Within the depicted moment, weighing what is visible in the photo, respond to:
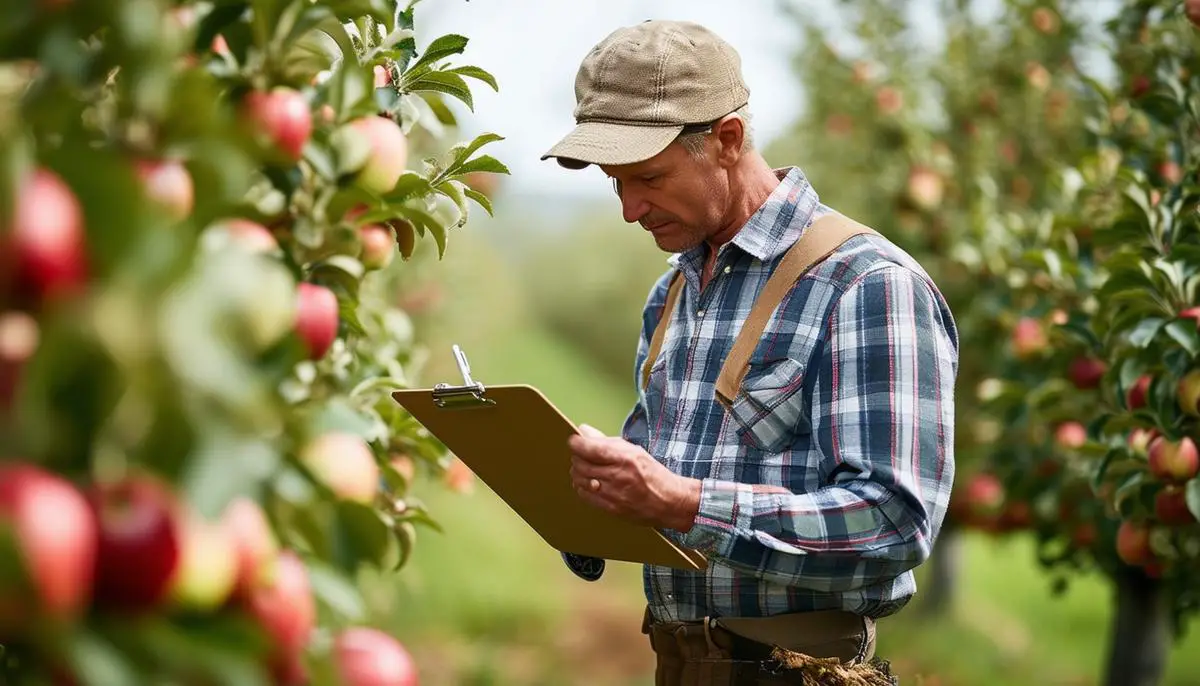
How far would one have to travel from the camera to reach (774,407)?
1817 mm

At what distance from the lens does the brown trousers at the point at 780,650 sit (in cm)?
180

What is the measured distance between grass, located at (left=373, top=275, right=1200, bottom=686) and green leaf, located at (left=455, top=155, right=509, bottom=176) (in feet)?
13.3

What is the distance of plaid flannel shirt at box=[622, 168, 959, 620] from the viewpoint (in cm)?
171

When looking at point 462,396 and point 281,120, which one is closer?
point 281,120

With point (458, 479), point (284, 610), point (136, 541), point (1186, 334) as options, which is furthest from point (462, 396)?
point (1186, 334)

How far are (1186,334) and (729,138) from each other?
94 centimetres

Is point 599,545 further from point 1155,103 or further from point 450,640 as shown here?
point 450,640

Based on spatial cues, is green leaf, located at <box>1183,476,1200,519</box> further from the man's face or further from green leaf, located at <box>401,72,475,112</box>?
green leaf, located at <box>401,72,475,112</box>

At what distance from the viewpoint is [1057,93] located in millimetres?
5816

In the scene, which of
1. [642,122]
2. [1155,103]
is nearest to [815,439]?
[642,122]

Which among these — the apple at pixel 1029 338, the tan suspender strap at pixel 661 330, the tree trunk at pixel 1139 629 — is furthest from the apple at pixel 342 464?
the tree trunk at pixel 1139 629

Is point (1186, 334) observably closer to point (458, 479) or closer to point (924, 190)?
point (458, 479)

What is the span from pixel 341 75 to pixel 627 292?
18.7 meters

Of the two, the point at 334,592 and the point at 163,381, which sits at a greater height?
the point at 163,381
